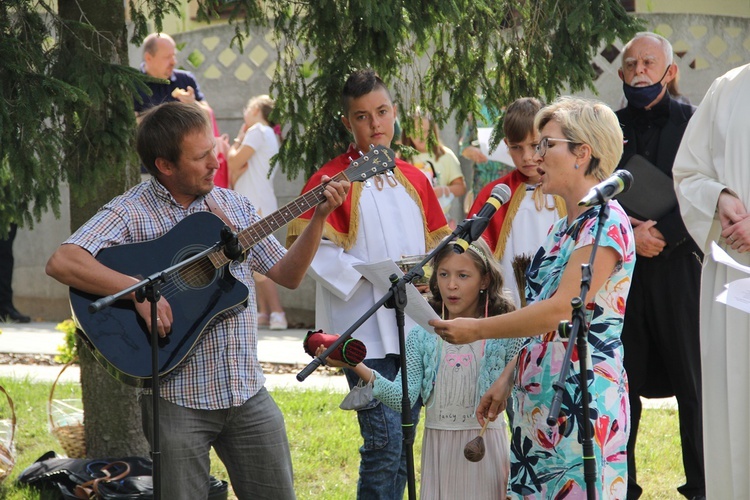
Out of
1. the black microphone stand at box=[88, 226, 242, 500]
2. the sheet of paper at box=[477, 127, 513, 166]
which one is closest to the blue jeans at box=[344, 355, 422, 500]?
the black microphone stand at box=[88, 226, 242, 500]

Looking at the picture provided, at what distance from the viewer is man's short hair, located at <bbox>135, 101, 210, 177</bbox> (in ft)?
13.6

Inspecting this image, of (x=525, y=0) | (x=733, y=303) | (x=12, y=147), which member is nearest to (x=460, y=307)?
(x=733, y=303)

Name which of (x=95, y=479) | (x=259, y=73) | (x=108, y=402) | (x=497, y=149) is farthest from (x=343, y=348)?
(x=259, y=73)

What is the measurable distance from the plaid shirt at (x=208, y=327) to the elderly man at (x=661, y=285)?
2.15m

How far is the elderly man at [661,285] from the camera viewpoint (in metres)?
5.42

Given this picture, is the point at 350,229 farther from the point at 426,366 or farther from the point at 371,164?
the point at 426,366

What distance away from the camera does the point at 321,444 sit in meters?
6.72

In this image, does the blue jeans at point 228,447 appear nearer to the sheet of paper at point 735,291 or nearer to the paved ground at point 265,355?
the sheet of paper at point 735,291

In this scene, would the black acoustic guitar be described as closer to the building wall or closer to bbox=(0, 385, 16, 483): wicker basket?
bbox=(0, 385, 16, 483): wicker basket

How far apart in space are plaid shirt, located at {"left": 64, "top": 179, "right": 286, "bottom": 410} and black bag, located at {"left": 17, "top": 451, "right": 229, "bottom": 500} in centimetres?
A: 118

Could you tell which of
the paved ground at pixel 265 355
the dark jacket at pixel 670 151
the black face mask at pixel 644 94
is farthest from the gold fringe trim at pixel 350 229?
the paved ground at pixel 265 355

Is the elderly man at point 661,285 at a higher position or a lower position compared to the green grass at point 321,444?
higher

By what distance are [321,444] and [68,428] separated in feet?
5.09

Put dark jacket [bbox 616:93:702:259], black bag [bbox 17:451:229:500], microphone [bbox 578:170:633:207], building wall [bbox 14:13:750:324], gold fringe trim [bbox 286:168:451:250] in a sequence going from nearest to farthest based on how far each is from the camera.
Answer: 1. microphone [bbox 578:170:633:207]
2. gold fringe trim [bbox 286:168:451:250]
3. black bag [bbox 17:451:229:500]
4. dark jacket [bbox 616:93:702:259]
5. building wall [bbox 14:13:750:324]
